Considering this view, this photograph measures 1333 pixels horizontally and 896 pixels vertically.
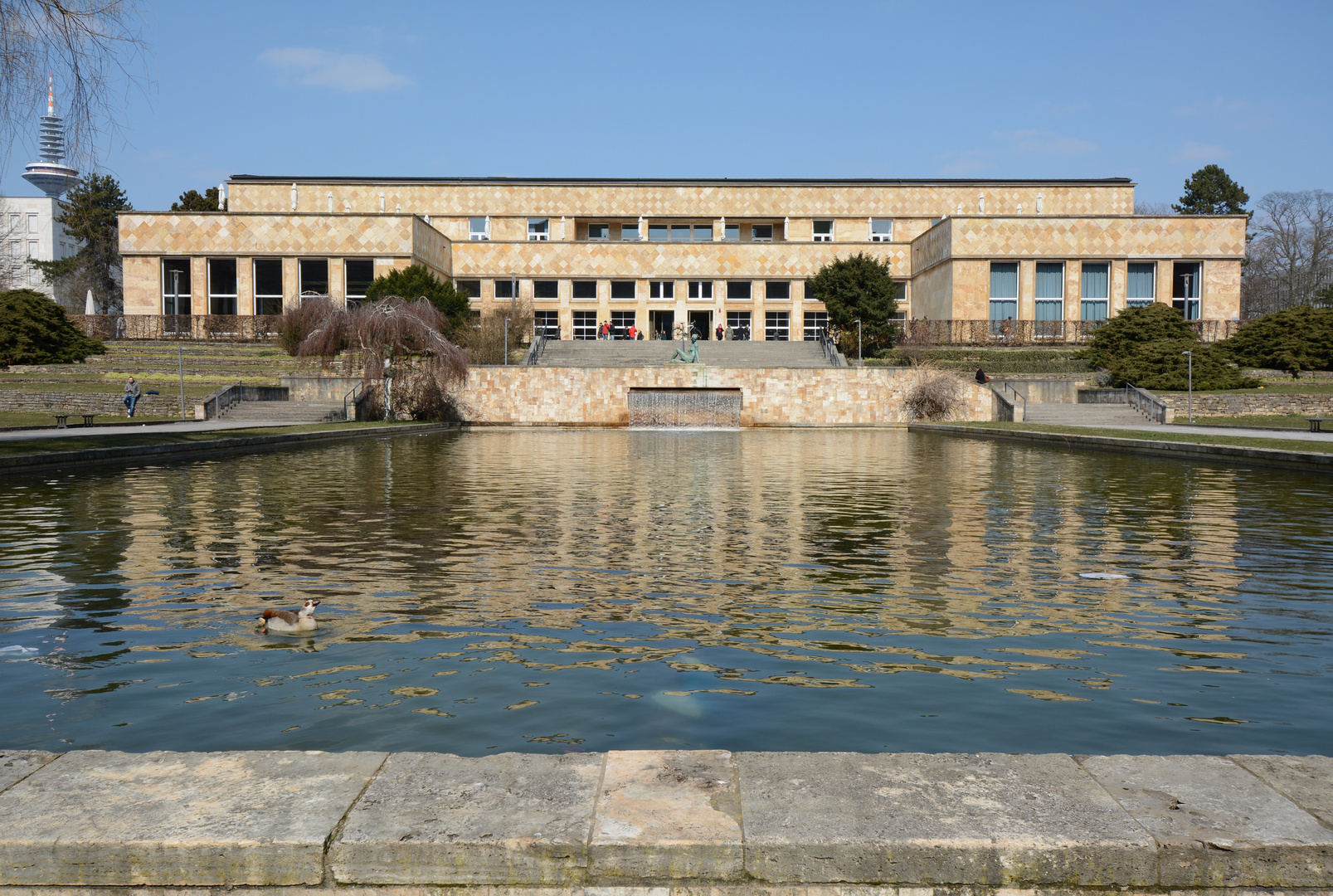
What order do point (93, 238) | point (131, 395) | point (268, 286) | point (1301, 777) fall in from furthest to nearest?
point (93, 238) < point (268, 286) < point (131, 395) < point (1301, 777)

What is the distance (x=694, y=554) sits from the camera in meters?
10.8

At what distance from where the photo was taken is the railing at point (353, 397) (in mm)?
40031

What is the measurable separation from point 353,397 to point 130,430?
1217 centimetres

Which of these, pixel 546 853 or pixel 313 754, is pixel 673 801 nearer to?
pixel 546 853

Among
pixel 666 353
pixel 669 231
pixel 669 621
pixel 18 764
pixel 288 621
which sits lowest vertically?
pixel 669 621

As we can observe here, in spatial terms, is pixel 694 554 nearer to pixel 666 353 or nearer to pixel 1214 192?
pixel 666 353

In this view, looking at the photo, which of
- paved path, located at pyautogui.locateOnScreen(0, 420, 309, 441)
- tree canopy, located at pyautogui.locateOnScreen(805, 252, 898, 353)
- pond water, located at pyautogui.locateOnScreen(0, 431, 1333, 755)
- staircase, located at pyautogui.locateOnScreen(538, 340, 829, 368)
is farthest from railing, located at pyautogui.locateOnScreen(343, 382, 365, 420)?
tree canopy, located at pyautogui.locateOnScreen(805, 252, 898, 353)

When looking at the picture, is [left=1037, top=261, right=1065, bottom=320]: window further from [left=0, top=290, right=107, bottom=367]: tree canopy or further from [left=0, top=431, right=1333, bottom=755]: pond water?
[left=0, top=290, right=107, bottom=367]: tree canopy

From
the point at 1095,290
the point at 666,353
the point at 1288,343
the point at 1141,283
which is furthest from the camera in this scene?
the point at 1141,283

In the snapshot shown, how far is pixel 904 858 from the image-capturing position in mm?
3152

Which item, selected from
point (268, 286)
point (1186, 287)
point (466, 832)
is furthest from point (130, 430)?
point (1186, 287)

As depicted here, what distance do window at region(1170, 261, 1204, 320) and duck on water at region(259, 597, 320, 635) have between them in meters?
63.2

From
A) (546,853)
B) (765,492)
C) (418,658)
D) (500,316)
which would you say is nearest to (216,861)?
(546,853)

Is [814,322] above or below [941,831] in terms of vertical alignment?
above
